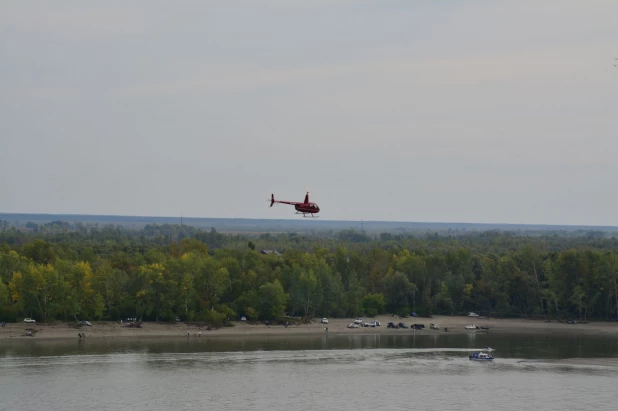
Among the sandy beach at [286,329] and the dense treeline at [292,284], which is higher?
the dense treeline at [292,284]

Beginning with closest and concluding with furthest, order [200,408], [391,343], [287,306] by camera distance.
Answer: [200,408]
[391,343]
[287,306]

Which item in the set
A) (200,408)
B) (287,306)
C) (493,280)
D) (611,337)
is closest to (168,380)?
(200,408)

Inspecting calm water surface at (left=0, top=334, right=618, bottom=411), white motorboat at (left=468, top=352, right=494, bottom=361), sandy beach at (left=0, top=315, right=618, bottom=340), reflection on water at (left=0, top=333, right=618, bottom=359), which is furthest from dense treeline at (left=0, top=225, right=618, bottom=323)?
white motorboat at (left=468, top=352, right=494, bottom=361)

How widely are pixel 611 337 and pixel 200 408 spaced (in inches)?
2769

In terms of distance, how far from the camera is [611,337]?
418 feet

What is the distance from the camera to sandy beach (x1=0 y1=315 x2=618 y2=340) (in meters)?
118

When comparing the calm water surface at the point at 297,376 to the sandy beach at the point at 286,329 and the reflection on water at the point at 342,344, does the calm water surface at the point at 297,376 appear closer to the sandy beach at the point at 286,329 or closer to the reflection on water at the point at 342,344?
the reflection on water at the point at 342,344

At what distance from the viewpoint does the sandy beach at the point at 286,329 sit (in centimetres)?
11756

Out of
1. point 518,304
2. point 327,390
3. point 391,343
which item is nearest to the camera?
point 327,390

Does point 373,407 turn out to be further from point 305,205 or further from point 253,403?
point 305,205

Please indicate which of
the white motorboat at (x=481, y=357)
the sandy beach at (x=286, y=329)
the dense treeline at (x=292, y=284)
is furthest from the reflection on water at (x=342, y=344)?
the dense treeline at (x=292, y=284)

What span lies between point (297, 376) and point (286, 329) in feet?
125

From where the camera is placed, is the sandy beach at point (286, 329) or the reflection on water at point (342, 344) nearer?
the reflection on water at point (342, 344)

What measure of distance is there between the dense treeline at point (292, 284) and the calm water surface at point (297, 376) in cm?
977
